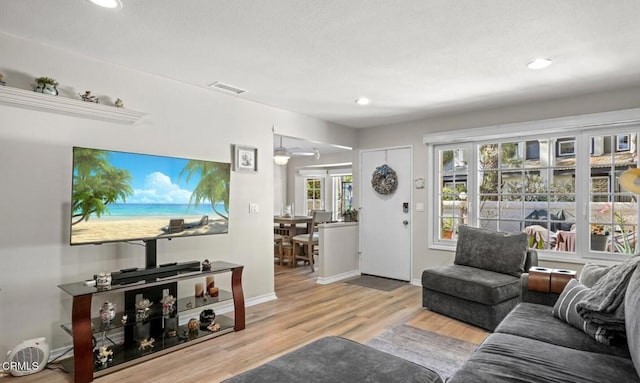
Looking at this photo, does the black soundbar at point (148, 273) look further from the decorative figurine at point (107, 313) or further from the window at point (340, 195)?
the window at point (340, 195)

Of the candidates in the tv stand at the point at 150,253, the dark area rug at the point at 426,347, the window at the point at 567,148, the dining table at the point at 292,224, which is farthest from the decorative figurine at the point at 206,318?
the window at the point at 567,148

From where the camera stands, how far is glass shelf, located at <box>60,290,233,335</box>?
2586mm

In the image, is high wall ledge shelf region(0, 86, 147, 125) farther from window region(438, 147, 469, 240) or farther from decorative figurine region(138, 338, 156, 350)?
window region(438, 147, 469, 240)

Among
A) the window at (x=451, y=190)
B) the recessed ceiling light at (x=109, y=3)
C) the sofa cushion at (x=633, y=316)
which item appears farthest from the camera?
the window at (x=451, y=190)

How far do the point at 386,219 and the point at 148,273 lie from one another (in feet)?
11.7

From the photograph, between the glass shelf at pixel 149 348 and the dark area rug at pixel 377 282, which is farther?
the dark area rug at pixel 377 282

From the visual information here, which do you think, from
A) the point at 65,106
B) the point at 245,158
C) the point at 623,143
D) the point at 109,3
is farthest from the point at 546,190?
the point at 65,106

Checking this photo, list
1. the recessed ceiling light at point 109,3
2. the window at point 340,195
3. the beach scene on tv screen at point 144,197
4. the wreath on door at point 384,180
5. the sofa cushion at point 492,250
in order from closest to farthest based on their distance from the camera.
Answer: the recessed ceiling light at point 109,3, the beach scene on tv screen at point 144,197, the sofa cushion at point 492,250, the wreath on door at point 384,180, the window at point 340,195

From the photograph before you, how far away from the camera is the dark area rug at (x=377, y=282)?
192 inches

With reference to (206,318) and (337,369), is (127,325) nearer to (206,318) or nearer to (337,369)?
Result: (206,318)

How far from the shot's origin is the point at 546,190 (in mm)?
4188

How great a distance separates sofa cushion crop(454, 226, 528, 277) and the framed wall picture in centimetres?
256

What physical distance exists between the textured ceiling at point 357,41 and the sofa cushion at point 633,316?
160 cm

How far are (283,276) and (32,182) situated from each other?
145 inches
